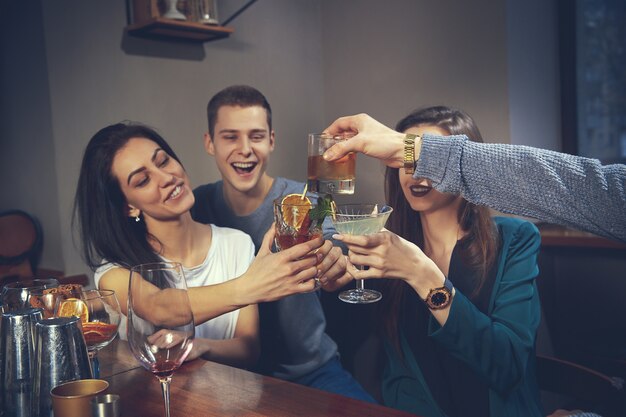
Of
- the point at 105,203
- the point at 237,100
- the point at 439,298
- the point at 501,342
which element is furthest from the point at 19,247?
the point at 501,342

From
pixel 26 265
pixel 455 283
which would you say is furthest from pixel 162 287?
pixel 26 265

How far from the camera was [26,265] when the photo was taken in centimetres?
205

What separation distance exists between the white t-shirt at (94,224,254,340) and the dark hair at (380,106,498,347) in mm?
430

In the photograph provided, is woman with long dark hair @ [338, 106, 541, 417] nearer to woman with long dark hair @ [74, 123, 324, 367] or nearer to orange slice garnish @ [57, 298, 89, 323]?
woman with long dark hair @ [74, 123, 324, 367]

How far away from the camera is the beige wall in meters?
2.02

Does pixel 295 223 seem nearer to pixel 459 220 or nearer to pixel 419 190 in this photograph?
pixel 419 190

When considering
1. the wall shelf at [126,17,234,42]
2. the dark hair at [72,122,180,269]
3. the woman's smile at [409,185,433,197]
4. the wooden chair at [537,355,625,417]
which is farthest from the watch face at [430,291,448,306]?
the wall shelf at [126,17,234,42]

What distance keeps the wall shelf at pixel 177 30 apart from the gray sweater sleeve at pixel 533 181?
1.27m

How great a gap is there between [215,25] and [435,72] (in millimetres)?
993

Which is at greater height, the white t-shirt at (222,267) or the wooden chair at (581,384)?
the white t-shirt at (222,267)

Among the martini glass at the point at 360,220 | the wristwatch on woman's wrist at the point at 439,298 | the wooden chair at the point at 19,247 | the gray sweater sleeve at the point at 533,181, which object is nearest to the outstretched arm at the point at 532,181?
the gray sweater sleeve at the point at 533,181

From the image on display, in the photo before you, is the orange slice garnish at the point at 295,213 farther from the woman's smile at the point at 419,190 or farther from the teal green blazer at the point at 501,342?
the woman's smile at the point at 419,190

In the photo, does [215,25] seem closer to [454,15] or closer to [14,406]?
[454,15]

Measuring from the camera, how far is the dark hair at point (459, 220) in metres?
1.69
